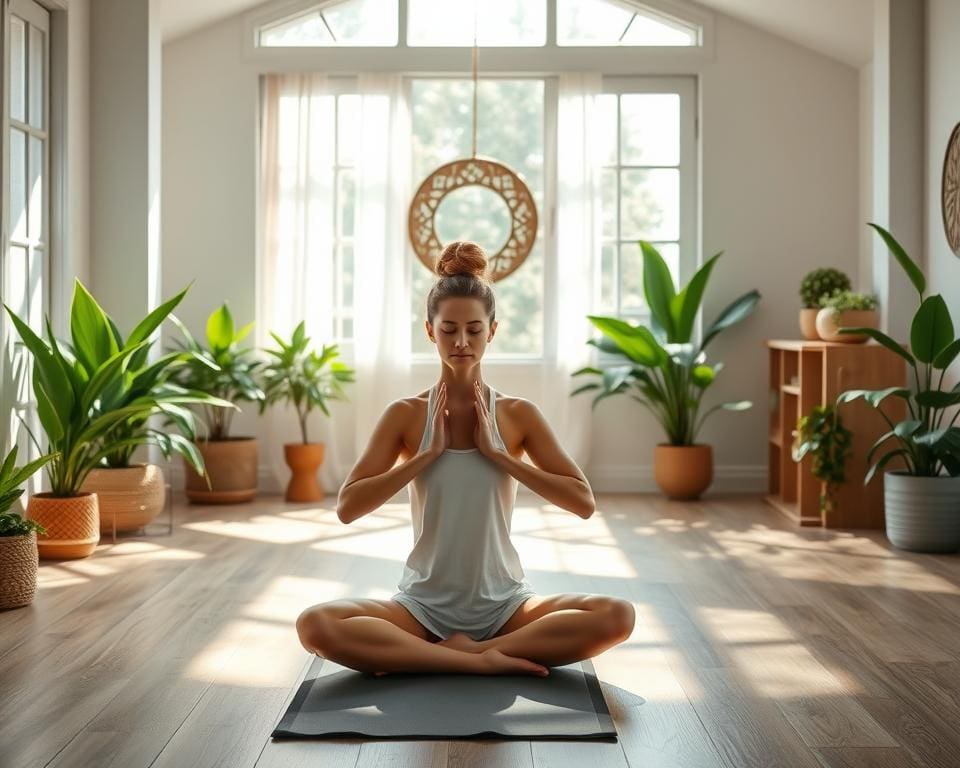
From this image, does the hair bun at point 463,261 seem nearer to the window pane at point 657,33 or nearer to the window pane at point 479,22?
the window pane at point 479,22

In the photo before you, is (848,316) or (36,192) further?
(848,316)

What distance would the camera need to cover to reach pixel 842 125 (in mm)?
6605

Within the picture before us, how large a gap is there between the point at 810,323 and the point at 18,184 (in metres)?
3.62

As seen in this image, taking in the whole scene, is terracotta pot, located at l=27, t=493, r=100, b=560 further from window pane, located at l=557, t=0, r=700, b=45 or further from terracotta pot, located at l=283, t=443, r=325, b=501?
window pane, located at l=557, t=0, r=700, b=45

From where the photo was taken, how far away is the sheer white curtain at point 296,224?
21.6 ft

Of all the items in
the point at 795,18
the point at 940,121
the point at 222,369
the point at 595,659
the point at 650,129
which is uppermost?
the point at 795,18

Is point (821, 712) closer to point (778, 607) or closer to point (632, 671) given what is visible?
point (632, 671)

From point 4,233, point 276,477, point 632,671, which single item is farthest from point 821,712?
point 276,477

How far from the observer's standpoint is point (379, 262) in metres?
6.56

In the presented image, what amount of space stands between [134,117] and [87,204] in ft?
1.46

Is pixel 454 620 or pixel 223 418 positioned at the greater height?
pixel 223 418

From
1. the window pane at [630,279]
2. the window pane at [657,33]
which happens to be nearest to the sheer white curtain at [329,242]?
the window pane at [630,279]

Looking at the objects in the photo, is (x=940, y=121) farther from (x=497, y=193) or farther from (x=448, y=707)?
(x=448, y=707)

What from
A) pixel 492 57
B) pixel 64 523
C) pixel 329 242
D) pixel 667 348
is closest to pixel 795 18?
pixel 492 57
